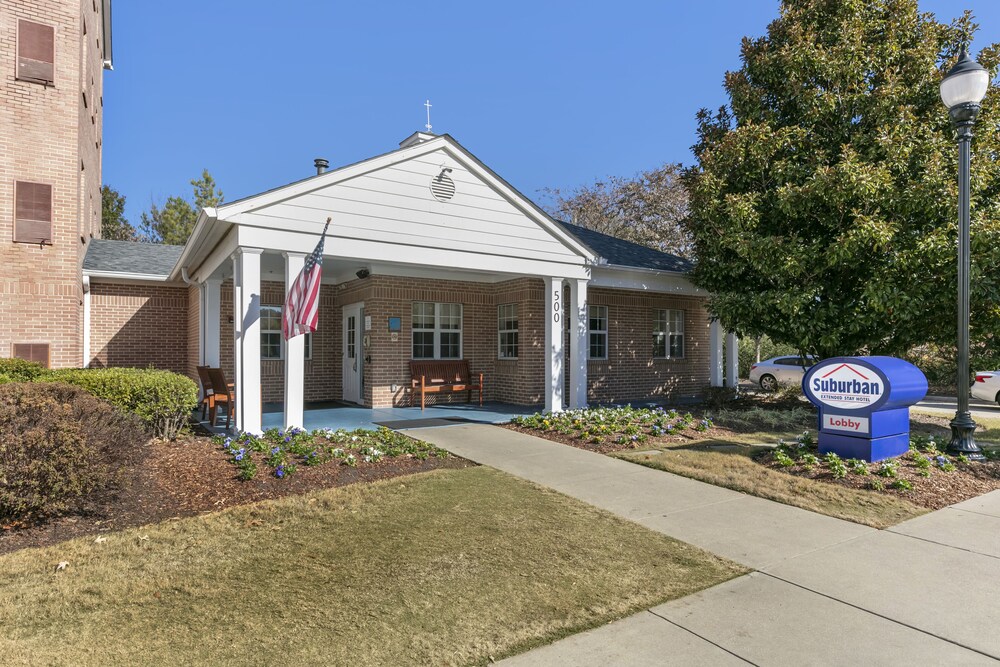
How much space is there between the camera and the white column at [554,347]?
37.4ft

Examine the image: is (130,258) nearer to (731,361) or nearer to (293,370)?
(293,370)

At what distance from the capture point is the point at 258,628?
3.29 metres

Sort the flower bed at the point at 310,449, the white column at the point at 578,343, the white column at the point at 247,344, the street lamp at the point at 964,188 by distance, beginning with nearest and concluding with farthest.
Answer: the flower bed at the point at 310,449, the street lamp at the point at 964,188, the white column at the point at 247,344, the white column at the point at 578,343

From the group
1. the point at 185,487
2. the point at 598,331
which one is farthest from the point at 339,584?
the point at 598,331

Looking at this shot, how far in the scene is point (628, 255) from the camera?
47.5ft

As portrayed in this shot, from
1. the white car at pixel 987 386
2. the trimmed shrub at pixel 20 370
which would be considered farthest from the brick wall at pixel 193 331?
the white car at pixel 987 386

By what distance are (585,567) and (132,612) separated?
2832mm

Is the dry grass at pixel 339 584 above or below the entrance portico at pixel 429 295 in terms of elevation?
below

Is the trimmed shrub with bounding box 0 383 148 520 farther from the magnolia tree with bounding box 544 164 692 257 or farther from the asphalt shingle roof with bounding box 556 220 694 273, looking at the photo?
the magnolia tree with bounding box 544 164 692 257

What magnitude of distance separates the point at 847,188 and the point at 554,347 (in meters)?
5.54

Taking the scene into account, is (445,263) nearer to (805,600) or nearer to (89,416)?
(89,416)

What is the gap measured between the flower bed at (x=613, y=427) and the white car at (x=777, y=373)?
11.3m

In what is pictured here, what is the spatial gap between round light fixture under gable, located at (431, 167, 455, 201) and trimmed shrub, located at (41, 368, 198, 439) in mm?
4748

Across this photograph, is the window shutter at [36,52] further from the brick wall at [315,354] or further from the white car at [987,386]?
the white car at [987,386]
